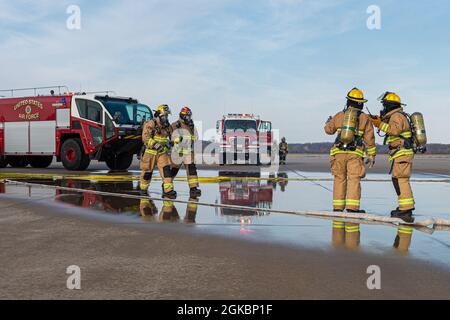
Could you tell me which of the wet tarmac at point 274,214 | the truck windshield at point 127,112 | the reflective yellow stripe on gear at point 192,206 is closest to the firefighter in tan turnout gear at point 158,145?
the wet tarmac at point 274,214

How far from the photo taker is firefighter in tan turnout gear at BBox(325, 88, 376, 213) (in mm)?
6449

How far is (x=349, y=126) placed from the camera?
6.39 m

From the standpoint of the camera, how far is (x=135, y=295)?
10.2 feet

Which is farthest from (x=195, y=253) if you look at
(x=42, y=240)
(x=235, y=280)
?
(x=42, y=240)

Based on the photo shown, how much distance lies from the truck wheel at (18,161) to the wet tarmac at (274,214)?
34.0 ft

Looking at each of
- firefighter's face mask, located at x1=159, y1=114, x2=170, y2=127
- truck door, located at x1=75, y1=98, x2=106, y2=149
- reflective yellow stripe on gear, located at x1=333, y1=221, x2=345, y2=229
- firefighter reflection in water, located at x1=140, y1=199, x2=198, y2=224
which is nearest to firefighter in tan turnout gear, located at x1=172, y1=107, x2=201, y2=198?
firefighter's face mask, located at x1=159, y1=114, x2=170, y2=127

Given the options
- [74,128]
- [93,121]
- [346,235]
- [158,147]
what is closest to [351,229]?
[346,235]

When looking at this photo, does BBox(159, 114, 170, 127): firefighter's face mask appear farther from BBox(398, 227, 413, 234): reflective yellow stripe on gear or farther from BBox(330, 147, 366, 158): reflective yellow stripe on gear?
BBox(398, 227, 413, 234): reflective yellow stripe on gear

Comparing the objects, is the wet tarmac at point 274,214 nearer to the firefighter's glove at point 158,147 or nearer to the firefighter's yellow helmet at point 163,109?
the firefighter's glove at point 158,147

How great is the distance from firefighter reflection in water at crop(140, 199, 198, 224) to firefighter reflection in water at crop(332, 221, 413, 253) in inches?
75.2
